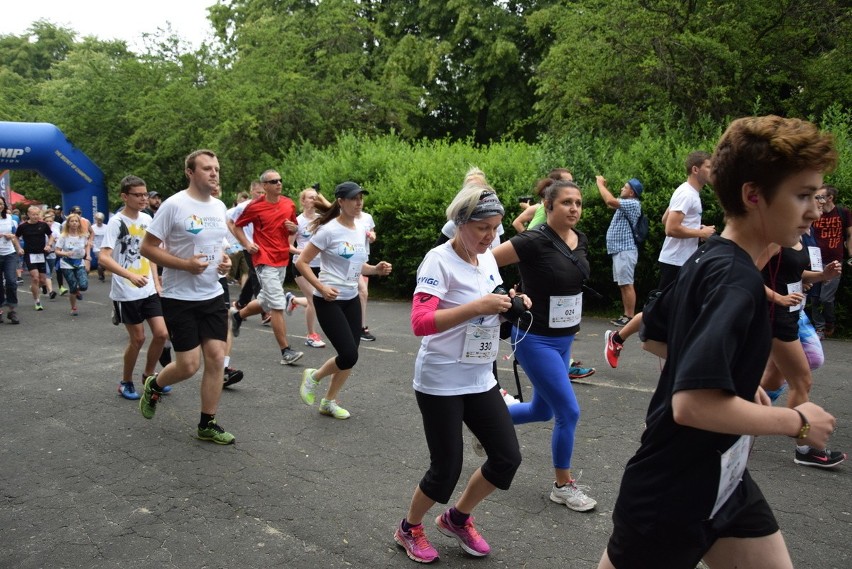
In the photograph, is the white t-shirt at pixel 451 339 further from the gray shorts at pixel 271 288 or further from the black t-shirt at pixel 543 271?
the gray shorts at pixel 271 288

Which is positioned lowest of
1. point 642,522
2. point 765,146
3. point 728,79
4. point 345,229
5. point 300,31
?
point 642,522

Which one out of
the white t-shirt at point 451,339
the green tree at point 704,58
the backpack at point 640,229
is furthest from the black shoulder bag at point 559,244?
the green tree at point 704,58

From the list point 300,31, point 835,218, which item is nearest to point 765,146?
point 835,218

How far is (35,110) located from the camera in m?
29.5

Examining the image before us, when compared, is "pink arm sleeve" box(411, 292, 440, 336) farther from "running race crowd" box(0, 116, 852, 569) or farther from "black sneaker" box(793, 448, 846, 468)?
"black sneaker" box(793, 448, 846, 468)

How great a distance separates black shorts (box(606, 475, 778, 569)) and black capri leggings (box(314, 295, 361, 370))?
3.84 meters

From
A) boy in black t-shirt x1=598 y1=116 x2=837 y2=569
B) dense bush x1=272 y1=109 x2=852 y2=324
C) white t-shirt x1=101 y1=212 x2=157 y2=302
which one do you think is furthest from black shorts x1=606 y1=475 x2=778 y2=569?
dense bush x1=272 y1=109 x2=852 y2=324

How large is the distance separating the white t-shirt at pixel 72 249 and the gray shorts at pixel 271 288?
641cm

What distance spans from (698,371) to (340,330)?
14.2 feet

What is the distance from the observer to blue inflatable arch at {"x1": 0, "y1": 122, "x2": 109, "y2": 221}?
20.3m

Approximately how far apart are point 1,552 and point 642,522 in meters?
3.36

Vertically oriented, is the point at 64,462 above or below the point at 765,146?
below

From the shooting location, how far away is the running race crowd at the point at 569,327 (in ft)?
6.23

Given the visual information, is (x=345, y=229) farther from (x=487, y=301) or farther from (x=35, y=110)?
(x=35, y=110)
